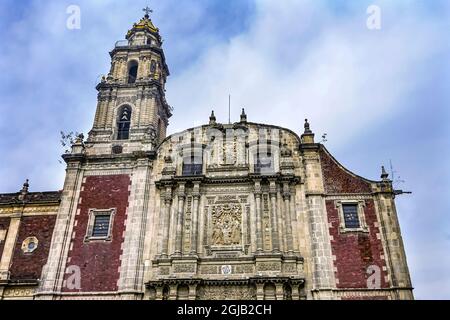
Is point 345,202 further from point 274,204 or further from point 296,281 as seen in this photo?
point 296,281

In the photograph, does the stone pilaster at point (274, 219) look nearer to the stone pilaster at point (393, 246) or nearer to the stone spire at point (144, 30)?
the stone pilaster at point (393, 246)

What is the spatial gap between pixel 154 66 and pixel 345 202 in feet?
53.9

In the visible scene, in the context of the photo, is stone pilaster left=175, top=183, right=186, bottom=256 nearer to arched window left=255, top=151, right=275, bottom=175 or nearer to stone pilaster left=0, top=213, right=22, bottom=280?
arched window left=255, top=151, right=275, bottom=175

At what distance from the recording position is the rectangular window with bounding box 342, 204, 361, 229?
22703mm

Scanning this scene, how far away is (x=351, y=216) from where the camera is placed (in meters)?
23.0

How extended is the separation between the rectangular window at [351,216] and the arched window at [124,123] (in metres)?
13.8

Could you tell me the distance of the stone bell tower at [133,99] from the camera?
90.7 feet

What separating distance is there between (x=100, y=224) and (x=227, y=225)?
681 centimetres

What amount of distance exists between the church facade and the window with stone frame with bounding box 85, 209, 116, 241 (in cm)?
6

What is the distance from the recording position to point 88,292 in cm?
2188

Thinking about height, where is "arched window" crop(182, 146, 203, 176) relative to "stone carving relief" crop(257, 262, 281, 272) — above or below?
above

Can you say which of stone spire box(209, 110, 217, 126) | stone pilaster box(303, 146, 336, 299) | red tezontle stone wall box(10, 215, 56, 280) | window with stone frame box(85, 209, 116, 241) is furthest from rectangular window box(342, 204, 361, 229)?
red tezontle stone wall box(10, 215, 56, 280)

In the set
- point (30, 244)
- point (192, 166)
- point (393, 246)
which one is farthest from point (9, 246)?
point (393, 246)
